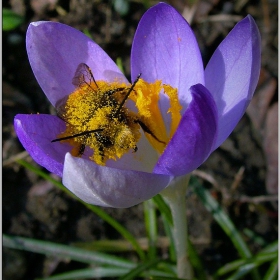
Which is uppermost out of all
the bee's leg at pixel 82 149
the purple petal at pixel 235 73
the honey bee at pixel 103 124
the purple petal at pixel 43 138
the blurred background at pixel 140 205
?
the purple petal at pixel 235 73

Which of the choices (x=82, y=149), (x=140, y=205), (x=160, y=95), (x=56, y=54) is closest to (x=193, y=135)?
(x=82, y=149)

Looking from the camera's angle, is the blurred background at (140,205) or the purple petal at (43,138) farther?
the blurred background at (140,205)

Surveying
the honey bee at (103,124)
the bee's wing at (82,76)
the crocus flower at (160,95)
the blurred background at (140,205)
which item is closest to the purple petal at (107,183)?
the crocus flower at (160,95)

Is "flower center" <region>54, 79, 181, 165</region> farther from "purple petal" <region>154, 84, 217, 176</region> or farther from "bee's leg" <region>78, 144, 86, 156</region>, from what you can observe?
"purple petal" <region>154, 84, 217, 176</region>

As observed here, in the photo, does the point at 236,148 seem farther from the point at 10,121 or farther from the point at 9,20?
the point at 9,20

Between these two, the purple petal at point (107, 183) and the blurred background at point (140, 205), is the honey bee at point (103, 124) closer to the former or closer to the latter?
the purple petal at point (107, 183)

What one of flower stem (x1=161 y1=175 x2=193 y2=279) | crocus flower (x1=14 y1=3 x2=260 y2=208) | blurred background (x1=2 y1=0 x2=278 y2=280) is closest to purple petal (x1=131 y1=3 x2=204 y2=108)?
crocus flower (x1=14 y1=3 x2=260 y2=208)

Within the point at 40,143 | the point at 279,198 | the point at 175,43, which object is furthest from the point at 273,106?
the point at 40,143
